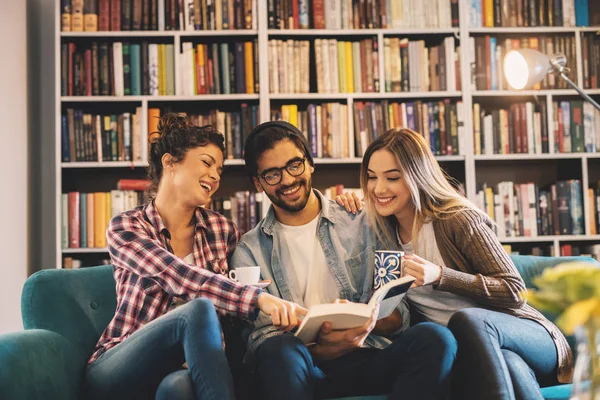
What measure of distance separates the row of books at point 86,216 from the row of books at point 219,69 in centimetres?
66

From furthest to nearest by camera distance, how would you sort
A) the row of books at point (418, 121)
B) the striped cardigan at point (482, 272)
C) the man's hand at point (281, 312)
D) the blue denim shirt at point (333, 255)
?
the row of books at point (418, 121), the blue denim shirt at point (333, 255), the striped cardigan at point (482, 272), the man's hand at point (281, 312)

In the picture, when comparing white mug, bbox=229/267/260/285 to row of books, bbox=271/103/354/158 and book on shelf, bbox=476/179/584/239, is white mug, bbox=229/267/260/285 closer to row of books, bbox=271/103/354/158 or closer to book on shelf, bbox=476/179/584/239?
row of books, bbox=271/103/354/158

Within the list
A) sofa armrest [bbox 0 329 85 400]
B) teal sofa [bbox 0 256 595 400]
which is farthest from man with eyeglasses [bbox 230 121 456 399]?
sofa armrest [bbox 0 329 85 400]

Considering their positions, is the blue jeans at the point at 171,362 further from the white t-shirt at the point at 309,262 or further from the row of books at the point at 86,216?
the row of books at the point at 86,216

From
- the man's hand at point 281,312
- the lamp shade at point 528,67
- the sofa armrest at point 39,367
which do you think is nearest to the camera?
the sofa armrest at point 39,367

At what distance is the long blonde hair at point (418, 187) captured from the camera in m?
2.05

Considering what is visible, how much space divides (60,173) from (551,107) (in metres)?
2.49

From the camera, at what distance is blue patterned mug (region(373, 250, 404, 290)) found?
177 cm

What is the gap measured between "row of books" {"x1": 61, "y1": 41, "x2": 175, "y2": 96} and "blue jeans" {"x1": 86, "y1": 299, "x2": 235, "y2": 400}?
73.6 inches

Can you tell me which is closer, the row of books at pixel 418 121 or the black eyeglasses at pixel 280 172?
the black eyeglasses at pixel 280 172

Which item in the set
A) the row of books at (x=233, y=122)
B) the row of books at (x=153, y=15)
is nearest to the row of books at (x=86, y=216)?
the row of books at (x=233, y=122)

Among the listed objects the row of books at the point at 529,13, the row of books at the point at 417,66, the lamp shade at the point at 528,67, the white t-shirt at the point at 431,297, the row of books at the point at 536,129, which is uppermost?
the row of books at the point at 529,13

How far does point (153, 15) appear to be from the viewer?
11.3 ft

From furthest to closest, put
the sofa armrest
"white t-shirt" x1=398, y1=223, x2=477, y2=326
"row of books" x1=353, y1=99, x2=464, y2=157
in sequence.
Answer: "row of books" x1=353, y1=99, x2=464, y2=157
"white t-shirt" x1=398, y1=223, x2=477, y2=326
the sofa armrest
